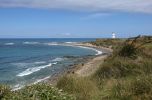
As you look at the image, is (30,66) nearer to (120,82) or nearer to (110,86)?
(110,86)

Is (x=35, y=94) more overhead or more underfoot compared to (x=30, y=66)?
more overhead

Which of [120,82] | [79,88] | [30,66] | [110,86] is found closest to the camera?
[79,88]

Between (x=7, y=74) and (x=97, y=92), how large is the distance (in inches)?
1054

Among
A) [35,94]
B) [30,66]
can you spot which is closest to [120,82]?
[35,94]

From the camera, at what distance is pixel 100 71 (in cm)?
1672

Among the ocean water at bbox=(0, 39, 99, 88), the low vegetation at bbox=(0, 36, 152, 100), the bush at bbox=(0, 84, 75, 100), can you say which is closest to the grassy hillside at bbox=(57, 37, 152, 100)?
the low vegetation at bbox=(0, 36, 152, 100)

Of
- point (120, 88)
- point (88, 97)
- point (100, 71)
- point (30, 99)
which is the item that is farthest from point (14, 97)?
point (100, 71)

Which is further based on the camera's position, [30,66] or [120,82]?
[30,66]

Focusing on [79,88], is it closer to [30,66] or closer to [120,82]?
[120,82]

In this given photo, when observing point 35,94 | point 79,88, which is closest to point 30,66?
point 79,88

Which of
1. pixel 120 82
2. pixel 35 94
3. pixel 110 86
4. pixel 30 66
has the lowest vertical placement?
pixel 30 66

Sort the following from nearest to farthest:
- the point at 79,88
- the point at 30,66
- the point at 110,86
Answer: the point at 79,88
the point at 110,86
the point at 30,66

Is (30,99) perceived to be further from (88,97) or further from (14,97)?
(88,97)

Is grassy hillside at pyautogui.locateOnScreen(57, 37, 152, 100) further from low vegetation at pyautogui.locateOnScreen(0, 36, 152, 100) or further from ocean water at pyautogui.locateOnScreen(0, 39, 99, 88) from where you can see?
ocean water at pyautogui.locateOnScreen(0, 39, 99, 88)
